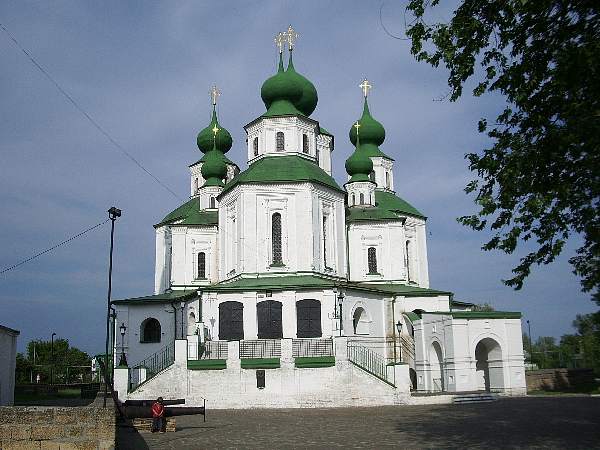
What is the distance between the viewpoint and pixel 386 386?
26188mm

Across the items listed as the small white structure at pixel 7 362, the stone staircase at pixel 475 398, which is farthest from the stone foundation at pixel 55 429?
the stone staircase at pixel 475 398

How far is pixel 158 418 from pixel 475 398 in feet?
45.9

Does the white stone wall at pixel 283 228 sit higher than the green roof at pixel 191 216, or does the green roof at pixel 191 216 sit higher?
the green roof at pixel 191 216

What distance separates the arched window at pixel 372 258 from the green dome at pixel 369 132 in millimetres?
10299

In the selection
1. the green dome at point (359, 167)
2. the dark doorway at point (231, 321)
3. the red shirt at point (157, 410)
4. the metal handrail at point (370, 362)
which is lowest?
the red shirt at point (157, 410)

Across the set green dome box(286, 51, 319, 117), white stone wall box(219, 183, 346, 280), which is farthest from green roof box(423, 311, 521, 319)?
green dome box(286, 51, 319, 117)

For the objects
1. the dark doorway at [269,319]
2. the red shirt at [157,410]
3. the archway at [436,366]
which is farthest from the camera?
the archway at [436,366]

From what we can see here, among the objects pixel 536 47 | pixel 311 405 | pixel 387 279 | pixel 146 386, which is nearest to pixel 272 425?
pixel 311 405

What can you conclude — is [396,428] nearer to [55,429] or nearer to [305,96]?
[55,429]

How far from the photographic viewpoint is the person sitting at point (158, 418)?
18.1m

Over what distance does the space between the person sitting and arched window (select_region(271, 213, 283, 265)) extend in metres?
15.9

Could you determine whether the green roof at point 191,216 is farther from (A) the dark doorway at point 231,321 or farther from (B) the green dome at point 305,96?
(A) the dark doorway at point 231,321

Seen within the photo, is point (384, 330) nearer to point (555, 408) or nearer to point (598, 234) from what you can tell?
point (555, 408)

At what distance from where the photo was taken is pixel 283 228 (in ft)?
112
